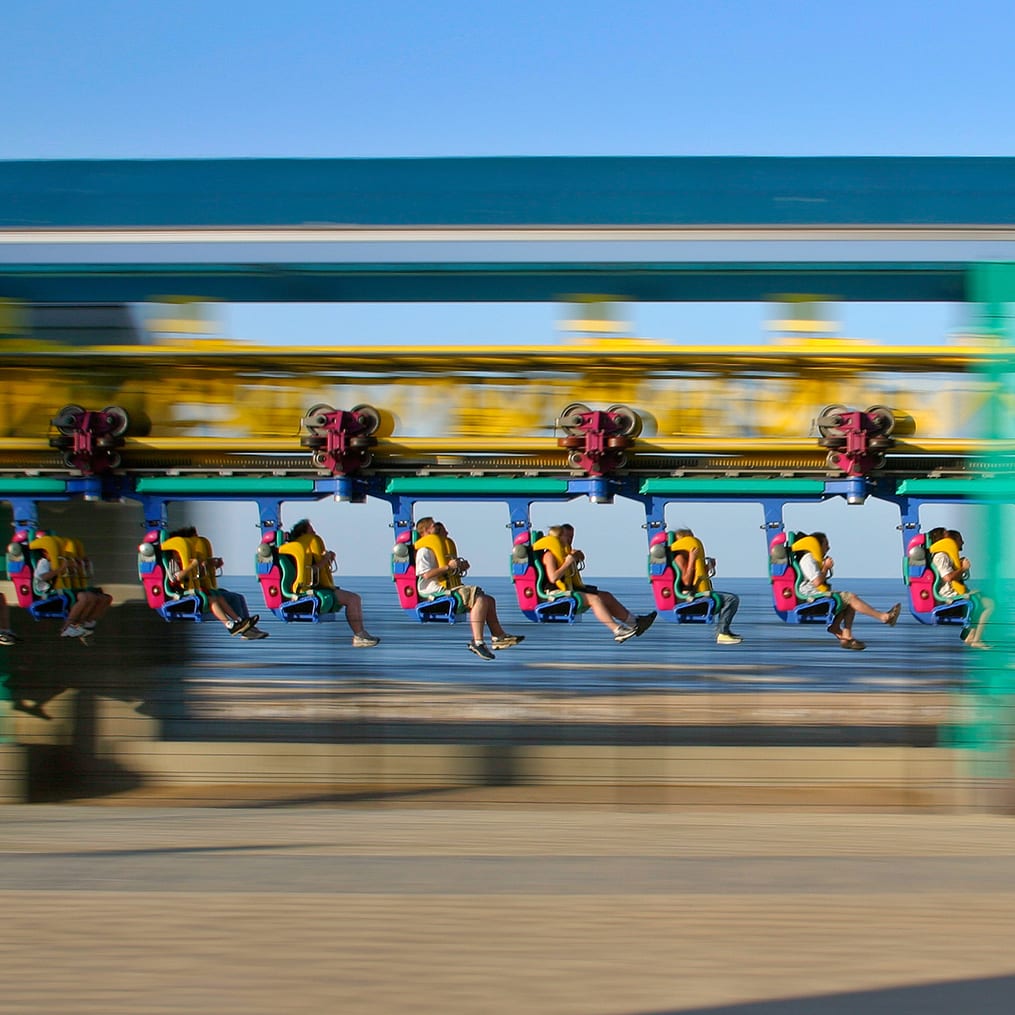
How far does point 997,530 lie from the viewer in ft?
19.6

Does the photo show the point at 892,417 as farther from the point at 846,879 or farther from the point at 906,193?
the point at 846,879

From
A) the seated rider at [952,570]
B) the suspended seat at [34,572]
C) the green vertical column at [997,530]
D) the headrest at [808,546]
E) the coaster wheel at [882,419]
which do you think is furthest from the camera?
the suspended seat at [34,572]

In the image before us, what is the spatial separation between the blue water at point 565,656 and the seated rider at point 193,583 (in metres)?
0.16

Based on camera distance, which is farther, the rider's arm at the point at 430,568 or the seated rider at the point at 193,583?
the seated rider at the point at 193,583

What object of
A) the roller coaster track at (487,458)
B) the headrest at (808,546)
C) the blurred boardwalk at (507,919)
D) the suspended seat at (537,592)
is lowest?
the blurred boardwalk at (507,919)

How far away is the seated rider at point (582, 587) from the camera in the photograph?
764 centimetres

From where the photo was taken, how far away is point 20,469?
7.71 meters

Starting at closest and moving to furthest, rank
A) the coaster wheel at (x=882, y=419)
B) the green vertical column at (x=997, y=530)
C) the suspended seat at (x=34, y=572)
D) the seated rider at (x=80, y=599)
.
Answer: the green vertical column at (x=997, y=530)
the coaster wheel at (x=882, y=419)
the suspended seat at (x=34, y=572)
the seated rider at (x=80, y=599)

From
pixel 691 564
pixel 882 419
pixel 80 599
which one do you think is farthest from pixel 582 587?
pixel 80 599

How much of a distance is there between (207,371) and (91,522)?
1444 mm

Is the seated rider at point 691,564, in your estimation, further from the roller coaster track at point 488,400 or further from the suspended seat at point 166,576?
the suspended seat at point 166,576

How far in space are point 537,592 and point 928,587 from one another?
2.34 meters

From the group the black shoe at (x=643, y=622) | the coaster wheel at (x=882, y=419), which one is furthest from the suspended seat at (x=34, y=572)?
the coaster wheel at (x=882, y=419)

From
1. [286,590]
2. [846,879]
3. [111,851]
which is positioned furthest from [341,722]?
[846,879]
